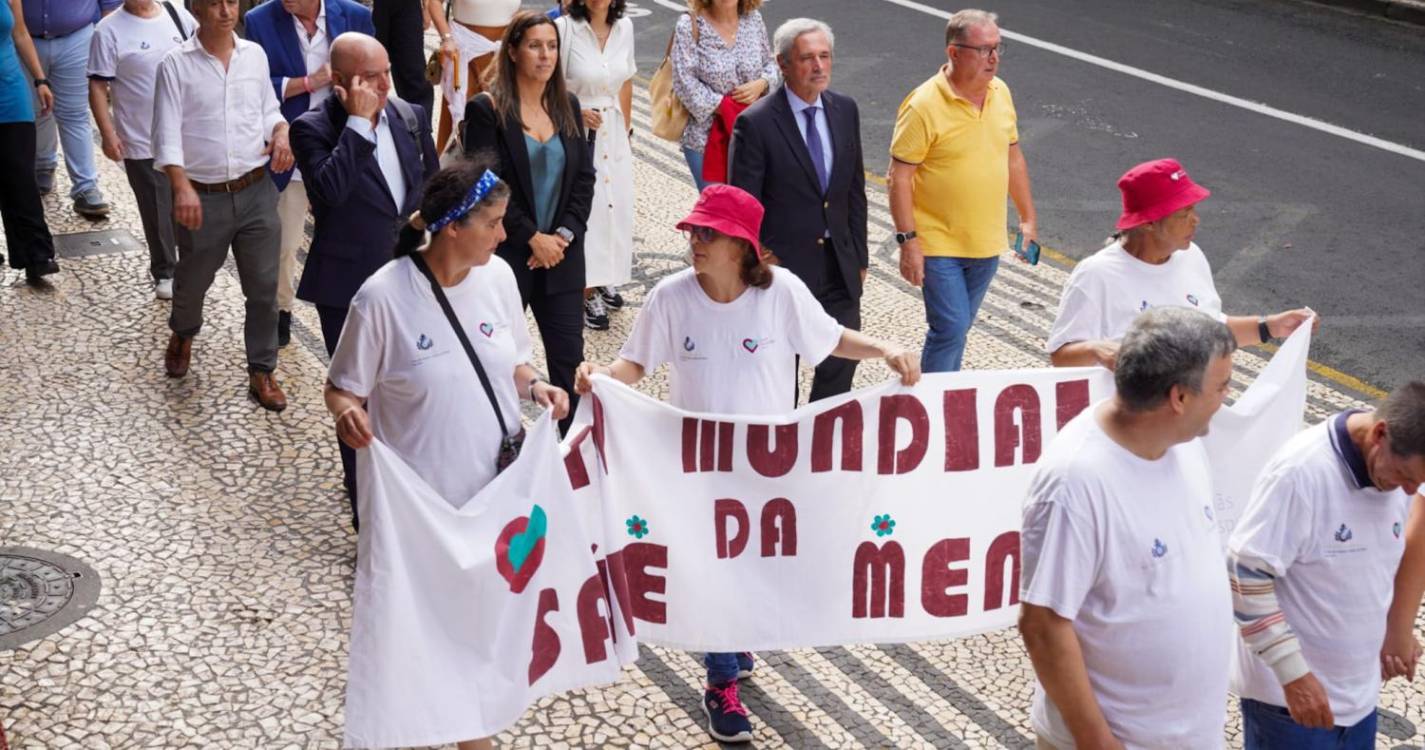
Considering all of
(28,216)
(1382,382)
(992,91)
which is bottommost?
(1382,382)

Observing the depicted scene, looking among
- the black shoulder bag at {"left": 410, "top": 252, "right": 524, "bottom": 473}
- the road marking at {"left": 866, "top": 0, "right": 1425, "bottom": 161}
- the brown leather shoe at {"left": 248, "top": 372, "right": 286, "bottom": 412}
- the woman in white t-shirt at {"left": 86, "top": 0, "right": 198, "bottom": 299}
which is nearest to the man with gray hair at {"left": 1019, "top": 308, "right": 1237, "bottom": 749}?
the black shoulder bag at {"left": 410, "top": 252, "right": 524, "bottom": 473}

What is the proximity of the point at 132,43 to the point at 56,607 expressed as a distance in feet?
11.6

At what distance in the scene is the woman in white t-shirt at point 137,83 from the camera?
8.31m

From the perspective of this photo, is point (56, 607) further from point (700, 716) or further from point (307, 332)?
point (307, 332)

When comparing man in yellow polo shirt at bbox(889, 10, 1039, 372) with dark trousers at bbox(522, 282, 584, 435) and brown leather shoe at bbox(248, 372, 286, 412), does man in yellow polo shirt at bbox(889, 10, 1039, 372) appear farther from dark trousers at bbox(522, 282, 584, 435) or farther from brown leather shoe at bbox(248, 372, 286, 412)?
brown leather shoe at bbox(248, 372, 286, 412)

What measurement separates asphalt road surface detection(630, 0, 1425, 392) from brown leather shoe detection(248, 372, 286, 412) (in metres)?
5.21

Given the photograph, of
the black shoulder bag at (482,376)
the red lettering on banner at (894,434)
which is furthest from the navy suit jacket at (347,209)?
the red lettering on banner at (894,434)

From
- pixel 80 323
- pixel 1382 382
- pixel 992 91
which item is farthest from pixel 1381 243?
pixel 80 323

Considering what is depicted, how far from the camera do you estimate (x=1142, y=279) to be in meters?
5.59

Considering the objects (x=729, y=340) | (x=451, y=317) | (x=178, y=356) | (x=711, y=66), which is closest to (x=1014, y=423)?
(x=729, y=340)

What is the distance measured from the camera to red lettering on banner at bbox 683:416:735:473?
5.33m

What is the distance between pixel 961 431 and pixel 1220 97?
9576mm

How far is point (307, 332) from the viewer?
8570mm

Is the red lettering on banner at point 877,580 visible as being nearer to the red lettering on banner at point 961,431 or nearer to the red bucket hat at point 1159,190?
the red lettering on banner at point 961,431
